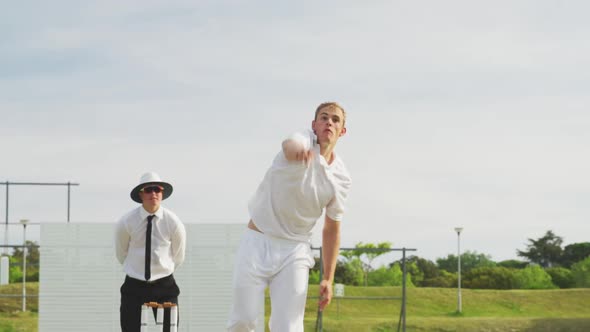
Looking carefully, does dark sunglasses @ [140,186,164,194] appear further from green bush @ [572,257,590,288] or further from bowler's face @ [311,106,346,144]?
green bush @ [572,257,590,288]

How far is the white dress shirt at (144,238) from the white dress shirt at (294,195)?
10.1ft

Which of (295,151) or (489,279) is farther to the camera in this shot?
(489,279)

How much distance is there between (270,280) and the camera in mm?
6129

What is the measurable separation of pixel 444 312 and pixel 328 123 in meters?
27.9

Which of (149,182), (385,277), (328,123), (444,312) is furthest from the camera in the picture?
(385,277)

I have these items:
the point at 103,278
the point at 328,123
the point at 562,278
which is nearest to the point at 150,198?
the point at 328,123

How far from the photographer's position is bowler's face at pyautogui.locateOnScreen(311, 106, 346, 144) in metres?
6.01

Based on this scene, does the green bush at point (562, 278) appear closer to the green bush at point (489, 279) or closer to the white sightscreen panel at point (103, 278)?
the green bush at point (489, 279)

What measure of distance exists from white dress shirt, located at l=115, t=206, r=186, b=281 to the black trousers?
75mm

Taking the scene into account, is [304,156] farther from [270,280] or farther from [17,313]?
[17,313]

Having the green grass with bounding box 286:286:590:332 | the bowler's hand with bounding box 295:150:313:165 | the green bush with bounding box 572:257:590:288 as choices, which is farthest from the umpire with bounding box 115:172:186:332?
the green bush with bounding box 572:257:590:288

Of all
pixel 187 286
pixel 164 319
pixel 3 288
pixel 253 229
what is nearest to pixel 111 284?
pixel 187 286

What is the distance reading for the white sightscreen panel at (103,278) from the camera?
16.1m

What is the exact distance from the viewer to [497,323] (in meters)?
28.3
